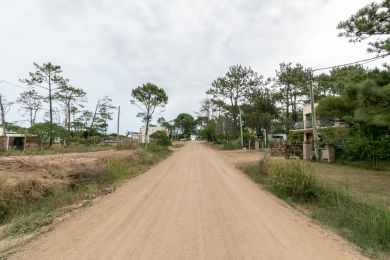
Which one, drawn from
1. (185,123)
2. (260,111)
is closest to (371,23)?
(260,111)

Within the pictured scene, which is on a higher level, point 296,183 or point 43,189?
point 296,183

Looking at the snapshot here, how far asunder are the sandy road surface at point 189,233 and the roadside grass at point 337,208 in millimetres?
443

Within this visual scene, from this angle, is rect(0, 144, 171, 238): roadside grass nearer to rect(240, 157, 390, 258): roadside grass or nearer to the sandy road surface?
the sandy road surface

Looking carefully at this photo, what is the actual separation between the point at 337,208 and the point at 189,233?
4.12 m

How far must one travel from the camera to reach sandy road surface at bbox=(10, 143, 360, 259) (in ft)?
15.3

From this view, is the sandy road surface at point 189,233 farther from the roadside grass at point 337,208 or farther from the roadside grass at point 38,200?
the roadside grass at point 38,200

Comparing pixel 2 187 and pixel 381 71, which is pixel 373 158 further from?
pixel 2 187

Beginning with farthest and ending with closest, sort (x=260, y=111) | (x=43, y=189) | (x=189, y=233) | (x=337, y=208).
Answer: (x=260, y=111)
(x=43, y=189)
(x=337, y=208)
(x=189, y=233)

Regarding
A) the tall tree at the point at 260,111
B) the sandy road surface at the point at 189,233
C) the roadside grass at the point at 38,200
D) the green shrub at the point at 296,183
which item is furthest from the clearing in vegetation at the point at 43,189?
the tall tree at the point at 260,111

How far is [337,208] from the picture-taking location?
738cm

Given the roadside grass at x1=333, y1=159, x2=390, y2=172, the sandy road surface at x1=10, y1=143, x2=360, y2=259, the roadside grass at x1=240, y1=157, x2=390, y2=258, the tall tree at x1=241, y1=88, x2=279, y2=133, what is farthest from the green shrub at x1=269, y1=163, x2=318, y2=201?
the tall tree at x1=241, y1=88, x2=279, y2=133

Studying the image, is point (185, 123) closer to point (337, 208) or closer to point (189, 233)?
point (337, 208)

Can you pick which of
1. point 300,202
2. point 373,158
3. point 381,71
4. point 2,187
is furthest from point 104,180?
point 373,158

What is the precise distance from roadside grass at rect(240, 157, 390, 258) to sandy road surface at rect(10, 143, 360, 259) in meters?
0.44
